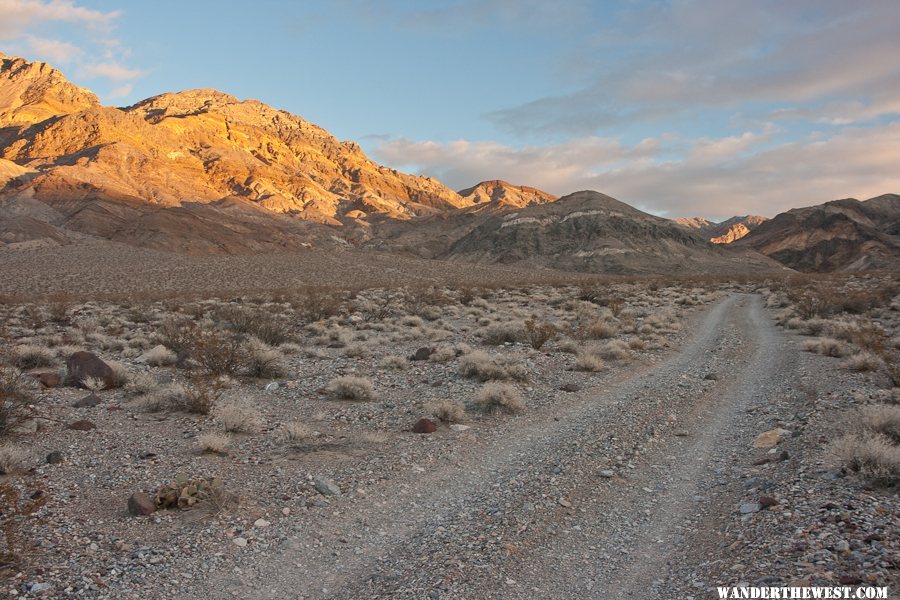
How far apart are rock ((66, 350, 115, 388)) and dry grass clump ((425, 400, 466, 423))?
651 cm

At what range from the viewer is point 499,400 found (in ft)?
31.7

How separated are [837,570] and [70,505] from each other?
691cm

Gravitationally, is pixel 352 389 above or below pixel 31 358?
below

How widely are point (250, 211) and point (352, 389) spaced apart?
358 feet

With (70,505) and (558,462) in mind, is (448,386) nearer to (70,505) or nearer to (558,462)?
(558,462)

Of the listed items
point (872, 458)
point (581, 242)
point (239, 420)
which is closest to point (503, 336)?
point (239, 420)

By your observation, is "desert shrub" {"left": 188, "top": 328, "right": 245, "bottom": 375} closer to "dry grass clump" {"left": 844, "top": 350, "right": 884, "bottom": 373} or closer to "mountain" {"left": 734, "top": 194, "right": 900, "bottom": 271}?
"dry grass clump" {"left": 844, "top": 350, "right": 884, "bottom": 373}

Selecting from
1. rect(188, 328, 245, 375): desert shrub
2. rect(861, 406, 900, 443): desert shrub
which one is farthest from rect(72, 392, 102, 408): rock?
rect(861, 406, 900, 443): desert shrub

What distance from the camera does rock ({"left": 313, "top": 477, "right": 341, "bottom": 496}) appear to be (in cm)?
633

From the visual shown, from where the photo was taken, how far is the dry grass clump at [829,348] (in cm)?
1378

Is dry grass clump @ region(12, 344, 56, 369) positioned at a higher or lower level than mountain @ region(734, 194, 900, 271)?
lower

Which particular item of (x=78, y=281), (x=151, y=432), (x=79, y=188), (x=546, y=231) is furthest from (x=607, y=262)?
(x=151, y=432)

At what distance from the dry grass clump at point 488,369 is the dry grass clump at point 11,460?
7.75 meters

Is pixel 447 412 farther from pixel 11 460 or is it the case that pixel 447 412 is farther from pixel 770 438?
pixel 11 460
